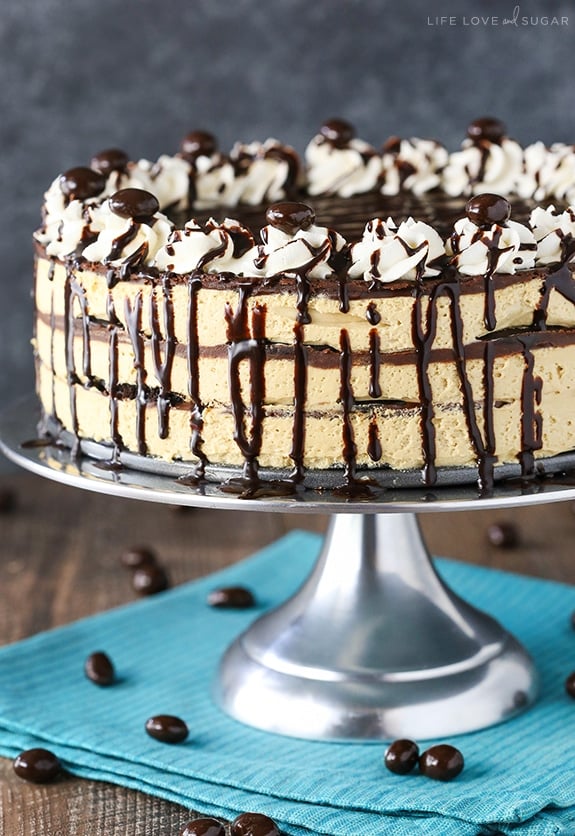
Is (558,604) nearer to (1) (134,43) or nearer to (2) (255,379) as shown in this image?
(2) (255,379)

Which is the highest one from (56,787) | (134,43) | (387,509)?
(134,43)

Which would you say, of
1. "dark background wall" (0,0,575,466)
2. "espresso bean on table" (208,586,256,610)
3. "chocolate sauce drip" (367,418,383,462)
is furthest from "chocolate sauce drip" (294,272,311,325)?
"dark background wall" (0,0,575,466)

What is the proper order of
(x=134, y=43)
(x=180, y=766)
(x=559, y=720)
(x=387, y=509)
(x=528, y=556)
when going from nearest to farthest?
1. (x=387, y=509)
2. (x=180, y=766)
3. (x=559, y=720)
4. (x=528, y=556)
5. (x=134, y=43)

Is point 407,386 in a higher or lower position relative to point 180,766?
higher

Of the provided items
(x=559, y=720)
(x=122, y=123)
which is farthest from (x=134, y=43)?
(x=559, y=720)

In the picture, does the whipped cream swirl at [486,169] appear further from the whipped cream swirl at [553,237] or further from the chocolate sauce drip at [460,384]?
the chocolate sauce drip at [460,384]

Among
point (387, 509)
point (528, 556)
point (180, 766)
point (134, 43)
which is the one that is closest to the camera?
point (387, 509)

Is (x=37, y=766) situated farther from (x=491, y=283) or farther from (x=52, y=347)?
(x=491, y=283)

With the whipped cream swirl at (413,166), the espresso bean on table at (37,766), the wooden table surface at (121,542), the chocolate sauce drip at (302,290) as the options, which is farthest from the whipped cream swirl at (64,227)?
the wooden table surface at (121,542)
